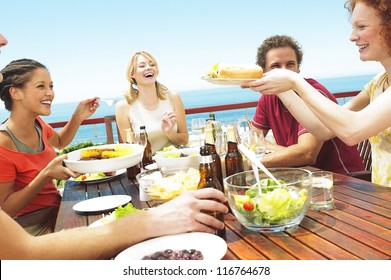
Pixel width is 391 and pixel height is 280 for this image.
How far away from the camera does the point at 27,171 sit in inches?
81.9

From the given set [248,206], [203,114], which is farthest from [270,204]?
[203,114]

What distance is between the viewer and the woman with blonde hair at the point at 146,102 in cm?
330

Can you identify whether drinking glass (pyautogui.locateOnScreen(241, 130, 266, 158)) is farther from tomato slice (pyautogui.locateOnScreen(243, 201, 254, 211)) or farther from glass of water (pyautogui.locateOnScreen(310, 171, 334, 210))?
tomato slice (pyautogui.locateOnScreen(243, 201, 254, 211))

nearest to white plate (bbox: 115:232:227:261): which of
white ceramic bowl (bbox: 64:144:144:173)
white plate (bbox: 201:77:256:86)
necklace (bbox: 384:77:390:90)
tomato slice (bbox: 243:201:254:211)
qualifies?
tomato slice (bbox: 243:201:254:211)

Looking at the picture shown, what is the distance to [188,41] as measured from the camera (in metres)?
45.2

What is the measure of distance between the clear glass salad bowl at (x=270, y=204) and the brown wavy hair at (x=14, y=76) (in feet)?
5.69

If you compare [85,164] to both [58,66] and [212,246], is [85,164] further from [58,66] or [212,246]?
[58,66]

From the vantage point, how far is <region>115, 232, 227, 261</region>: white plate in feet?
2.91

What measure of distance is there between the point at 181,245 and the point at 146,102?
2.64m

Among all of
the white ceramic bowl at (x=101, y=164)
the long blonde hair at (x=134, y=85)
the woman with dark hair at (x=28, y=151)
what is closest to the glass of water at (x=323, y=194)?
the white ceramic bowl at (x=101, y=164)

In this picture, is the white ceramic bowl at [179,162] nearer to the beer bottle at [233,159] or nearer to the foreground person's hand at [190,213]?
the beer bottle at [233,159]

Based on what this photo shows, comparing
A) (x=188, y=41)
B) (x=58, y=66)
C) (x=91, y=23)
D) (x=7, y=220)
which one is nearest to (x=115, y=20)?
(x=91, y=23)

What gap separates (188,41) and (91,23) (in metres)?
12.0
